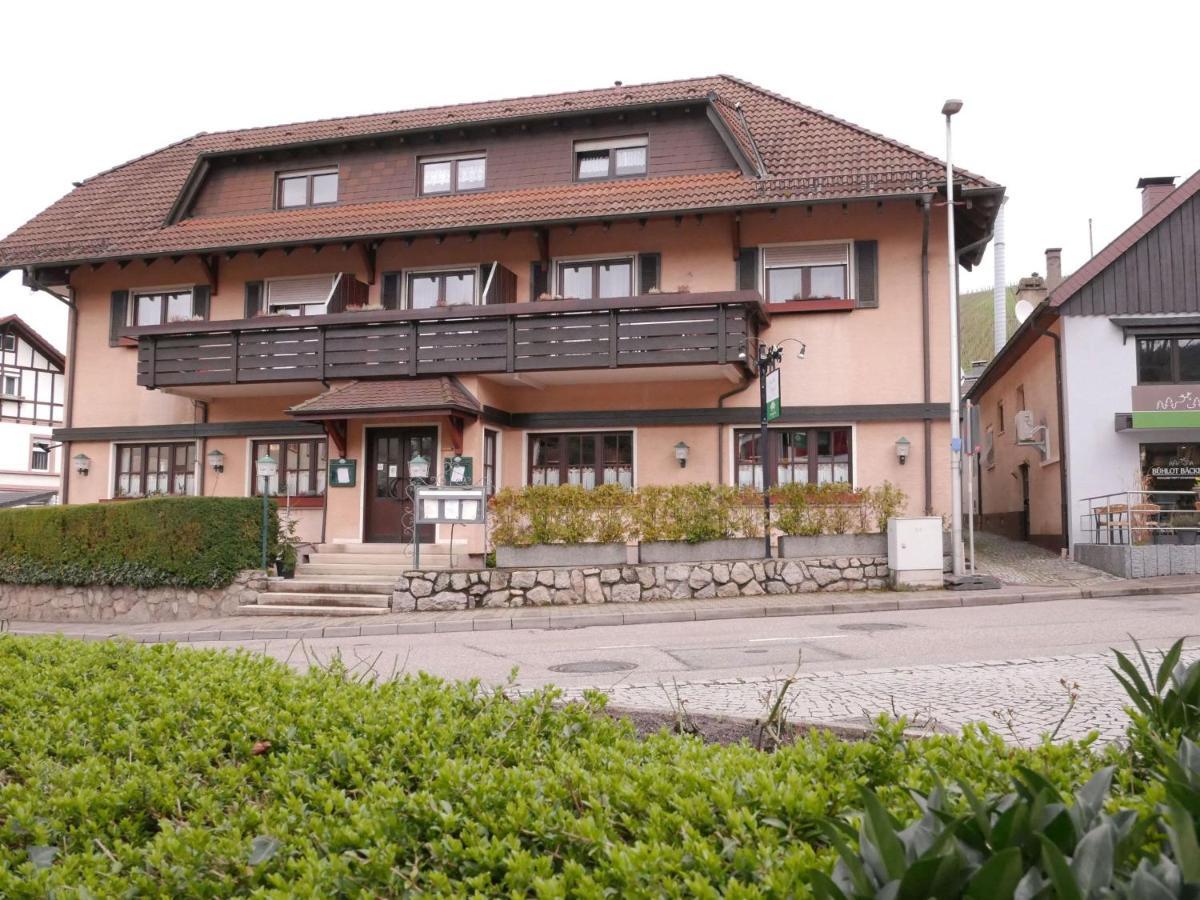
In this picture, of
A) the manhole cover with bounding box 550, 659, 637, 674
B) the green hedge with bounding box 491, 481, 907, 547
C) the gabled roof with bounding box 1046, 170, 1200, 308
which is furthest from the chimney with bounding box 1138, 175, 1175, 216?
the manhole cover with bounding box 550, 659, 637, 674

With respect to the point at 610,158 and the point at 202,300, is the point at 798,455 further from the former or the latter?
the point at 202,300

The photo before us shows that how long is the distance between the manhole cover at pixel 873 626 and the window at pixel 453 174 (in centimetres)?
1454

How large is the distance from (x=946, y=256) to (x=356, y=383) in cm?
1219

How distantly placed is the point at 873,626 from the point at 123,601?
13.2 m

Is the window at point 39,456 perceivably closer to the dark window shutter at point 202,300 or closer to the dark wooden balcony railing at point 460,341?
the dark window shutter at point 202,300

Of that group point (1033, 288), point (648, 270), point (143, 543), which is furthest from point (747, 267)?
point (1033, 288)

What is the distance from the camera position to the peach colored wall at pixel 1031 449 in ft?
70.2

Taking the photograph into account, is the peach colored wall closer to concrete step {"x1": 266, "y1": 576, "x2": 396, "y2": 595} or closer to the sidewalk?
the sidewalk

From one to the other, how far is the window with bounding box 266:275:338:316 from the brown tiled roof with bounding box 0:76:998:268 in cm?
119

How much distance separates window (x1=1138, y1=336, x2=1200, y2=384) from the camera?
19.9 meters

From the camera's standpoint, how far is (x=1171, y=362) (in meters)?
19.9

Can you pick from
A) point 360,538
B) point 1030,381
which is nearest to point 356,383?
point 360,538

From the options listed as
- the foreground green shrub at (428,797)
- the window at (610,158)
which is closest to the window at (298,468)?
the window at (610,158)

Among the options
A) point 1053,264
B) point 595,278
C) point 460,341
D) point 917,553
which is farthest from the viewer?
point 1053,264
